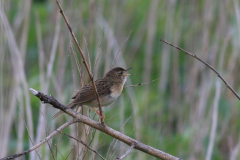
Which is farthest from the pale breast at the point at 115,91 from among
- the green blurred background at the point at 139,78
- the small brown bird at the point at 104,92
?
the green blurred background at the point at 139,78

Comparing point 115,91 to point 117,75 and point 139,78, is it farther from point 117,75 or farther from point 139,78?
point 139,78

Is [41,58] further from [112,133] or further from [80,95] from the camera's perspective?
[112,133]

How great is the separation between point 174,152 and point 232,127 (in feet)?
3.16

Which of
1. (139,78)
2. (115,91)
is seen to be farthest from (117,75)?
(139,78)

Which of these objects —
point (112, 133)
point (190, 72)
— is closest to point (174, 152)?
point (190, 72)

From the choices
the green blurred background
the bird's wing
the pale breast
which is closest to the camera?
the bird's wing

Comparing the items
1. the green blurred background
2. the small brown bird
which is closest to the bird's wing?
the small brown bird

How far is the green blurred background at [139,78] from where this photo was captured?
4.34 m

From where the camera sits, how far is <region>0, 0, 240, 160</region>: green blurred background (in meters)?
4.34

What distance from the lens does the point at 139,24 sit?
627 cm

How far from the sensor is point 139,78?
19.1ft

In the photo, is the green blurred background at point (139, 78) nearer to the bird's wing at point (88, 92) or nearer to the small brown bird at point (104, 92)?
the small brown bird at point (104, 92)

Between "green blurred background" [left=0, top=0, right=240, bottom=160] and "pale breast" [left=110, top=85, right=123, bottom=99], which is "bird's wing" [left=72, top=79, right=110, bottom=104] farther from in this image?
"green blurred background" [left=0, top=0, right=240, bottom=160]

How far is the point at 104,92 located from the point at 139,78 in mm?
2204
